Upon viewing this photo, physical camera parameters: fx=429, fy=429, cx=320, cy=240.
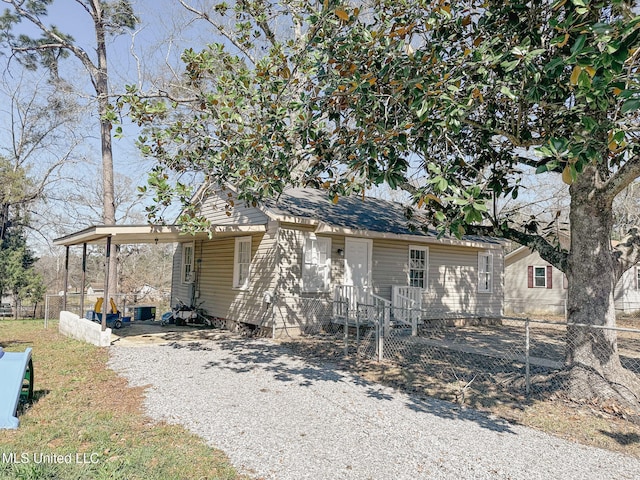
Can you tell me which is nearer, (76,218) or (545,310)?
(545,310)

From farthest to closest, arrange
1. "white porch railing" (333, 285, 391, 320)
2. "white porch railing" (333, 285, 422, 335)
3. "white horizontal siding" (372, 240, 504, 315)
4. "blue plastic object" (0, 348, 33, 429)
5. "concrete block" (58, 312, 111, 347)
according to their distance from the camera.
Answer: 1. "white horizontal siding" (372, 240, 504, 315)
2. "white porch railing" (333, 285, 391, 320)
3. "white porch railing" (333, 285, 422, 335)
4. "concrete block" (58, 312, 111, 347)
5. "blue plastic object" (0, 348, 33, 429)

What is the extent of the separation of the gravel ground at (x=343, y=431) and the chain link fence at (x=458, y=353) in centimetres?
96

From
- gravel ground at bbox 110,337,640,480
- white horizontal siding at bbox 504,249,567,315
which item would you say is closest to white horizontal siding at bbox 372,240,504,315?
gravel ground at bbox 110,337,640,480

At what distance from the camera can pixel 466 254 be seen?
1492cm

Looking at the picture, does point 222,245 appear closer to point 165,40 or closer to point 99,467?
point 165,40

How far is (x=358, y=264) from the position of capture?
12.2 m

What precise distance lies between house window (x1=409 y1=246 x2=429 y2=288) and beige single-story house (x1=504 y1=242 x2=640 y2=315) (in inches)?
411

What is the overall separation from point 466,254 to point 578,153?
11851 millimetres

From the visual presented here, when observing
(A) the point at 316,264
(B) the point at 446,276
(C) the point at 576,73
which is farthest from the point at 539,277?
(C) the point at 576,73

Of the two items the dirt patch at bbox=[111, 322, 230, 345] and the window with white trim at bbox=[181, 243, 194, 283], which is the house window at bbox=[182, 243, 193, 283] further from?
the dirt patch at bbox=[111, 322, 230, 345]

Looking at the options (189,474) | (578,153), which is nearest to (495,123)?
(578,153)

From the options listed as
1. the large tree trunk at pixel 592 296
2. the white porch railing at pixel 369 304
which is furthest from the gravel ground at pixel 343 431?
the white porch railing at pixel 369 304

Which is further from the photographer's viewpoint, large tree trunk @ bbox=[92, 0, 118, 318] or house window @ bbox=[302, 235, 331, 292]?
large tree trunk @ bbox=[92, 0, 118, 318]

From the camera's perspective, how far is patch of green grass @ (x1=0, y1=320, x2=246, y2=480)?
3.51m
